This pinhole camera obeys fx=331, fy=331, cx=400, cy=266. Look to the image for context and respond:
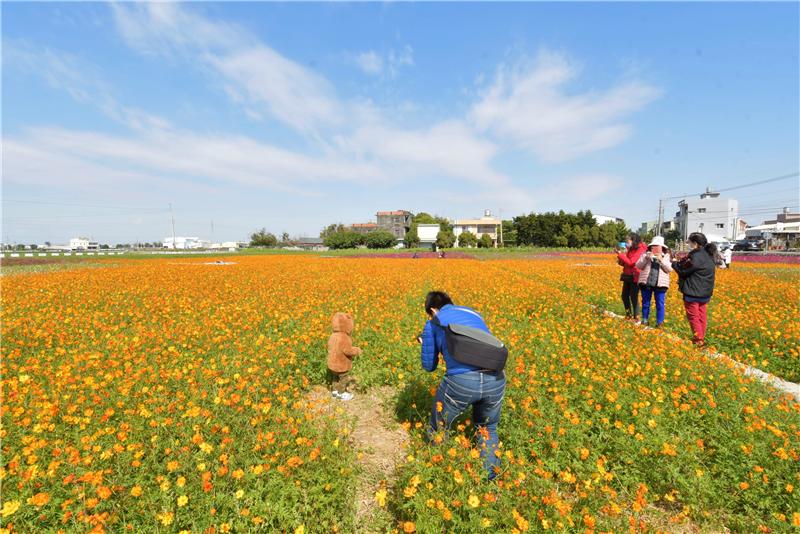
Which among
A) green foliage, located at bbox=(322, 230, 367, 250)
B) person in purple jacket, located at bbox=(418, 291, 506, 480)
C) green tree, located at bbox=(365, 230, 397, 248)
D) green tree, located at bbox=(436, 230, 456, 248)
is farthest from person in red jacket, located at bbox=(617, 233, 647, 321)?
green tree, located at bbox=(365, 230, 397, 248)

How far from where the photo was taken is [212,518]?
227cm

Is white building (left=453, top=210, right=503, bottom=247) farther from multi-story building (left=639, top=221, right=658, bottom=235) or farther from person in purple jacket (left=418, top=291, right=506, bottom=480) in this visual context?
person in purple jacket (left=418, top=291, right=506, bottom=480)

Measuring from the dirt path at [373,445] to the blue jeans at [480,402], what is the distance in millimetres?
632

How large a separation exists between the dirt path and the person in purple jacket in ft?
1.95

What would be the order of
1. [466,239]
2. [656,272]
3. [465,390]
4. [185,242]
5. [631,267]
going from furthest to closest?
[185,242]
[466,239]
[631,267]
[656,272]
[465,390]

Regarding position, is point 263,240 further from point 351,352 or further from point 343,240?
point 351,352

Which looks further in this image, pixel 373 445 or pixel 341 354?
pixel 341 354

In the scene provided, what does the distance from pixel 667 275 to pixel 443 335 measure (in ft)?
21.0

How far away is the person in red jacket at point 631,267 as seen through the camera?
726 centimetres

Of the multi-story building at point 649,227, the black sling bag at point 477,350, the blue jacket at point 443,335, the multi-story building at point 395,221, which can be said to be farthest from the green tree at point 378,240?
the black sling bag at point 477,350

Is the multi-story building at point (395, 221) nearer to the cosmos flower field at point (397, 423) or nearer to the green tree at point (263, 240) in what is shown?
the green tree at point (263, 240)

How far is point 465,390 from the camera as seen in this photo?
2.86 meters

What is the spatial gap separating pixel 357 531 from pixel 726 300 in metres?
11.0

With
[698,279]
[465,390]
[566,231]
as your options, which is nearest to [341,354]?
[465,390]
